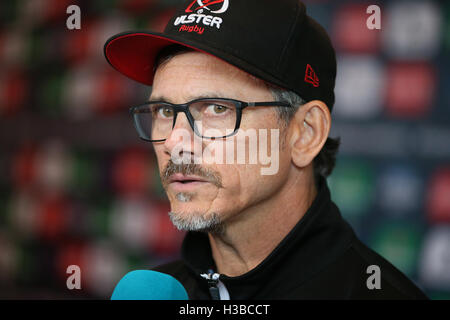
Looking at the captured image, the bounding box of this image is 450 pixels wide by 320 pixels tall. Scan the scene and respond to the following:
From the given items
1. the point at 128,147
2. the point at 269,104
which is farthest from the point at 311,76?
the point at 128,147

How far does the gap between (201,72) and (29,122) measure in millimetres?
2418

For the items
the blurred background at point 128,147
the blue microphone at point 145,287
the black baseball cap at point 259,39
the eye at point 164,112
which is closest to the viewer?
the blue microphone at point 145,287

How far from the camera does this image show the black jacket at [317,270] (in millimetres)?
1003

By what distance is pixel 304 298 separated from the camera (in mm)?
991

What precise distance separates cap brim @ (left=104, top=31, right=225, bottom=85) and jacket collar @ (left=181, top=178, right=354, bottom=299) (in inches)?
17.6

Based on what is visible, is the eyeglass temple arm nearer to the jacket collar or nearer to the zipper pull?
the jacket collar

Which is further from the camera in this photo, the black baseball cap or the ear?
the ear

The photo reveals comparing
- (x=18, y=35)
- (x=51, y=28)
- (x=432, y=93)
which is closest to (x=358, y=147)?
(x=432, y=93)

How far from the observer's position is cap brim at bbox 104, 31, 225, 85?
43.3 inches

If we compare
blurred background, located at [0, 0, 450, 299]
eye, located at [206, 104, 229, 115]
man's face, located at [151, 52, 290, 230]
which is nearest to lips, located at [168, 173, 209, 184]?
man's face, located at [151, 52, 290, 230]

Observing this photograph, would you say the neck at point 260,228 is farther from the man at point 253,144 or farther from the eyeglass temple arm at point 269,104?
the eyeglass temple arm at point 269,104

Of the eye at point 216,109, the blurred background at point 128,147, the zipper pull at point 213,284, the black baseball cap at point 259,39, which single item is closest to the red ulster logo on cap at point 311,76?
the black baseball cap at point 259,39

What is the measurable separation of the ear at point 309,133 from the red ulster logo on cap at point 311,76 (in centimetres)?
5

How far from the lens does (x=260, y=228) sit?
1.09 meters
